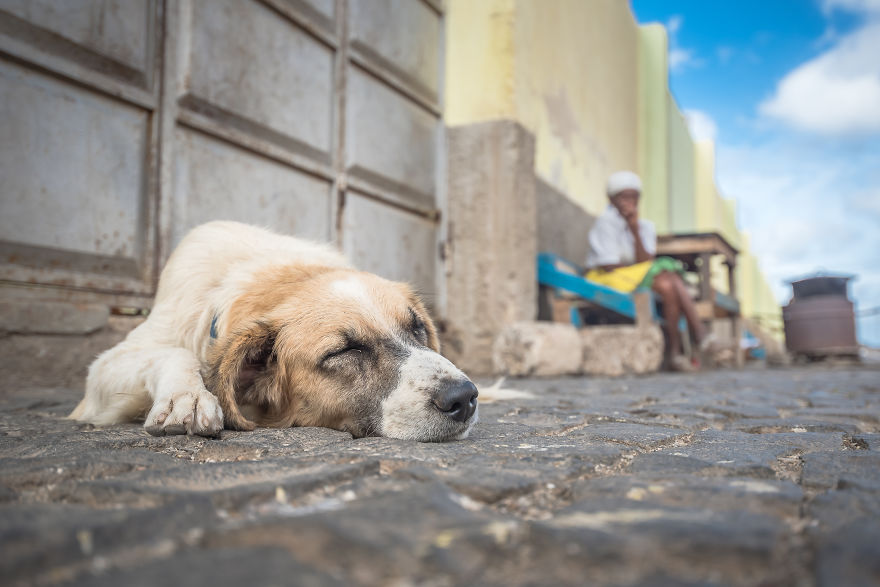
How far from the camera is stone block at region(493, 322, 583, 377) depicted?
18.0ft

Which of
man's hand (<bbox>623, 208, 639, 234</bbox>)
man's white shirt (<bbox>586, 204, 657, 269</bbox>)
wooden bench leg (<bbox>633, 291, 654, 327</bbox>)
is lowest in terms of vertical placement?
wooden bench leg (<bbox>633, 291, 654, 327</bbox>)

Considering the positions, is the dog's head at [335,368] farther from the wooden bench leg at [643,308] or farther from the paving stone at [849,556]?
the wooden bench leg at [643,308]

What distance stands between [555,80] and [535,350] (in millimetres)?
4089

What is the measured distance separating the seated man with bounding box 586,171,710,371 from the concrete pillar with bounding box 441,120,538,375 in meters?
1.15

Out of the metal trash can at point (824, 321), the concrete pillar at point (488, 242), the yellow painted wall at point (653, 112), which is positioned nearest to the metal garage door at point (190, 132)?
the concrete pillar at point (488, 242)

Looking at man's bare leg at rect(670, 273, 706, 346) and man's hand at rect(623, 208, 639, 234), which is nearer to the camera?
man's bare leg at rect(670, 273, 706, 346)

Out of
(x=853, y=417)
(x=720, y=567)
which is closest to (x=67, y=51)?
(x=720, y=567)

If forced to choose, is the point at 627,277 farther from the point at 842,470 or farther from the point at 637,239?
the point at 842,470

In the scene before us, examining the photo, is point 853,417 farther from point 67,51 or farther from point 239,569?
point 67,51

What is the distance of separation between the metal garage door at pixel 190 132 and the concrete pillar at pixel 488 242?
Result: 54 centimetres

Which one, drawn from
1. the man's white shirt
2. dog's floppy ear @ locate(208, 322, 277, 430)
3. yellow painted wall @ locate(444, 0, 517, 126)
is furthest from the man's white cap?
dog's floppy ear @ locate(208, 322, 277, 430)

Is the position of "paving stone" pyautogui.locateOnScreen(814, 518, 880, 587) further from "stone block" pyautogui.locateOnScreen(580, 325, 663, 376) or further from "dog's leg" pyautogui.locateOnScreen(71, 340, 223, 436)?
"stone block" pyautogui.locateOnScreen(580, 325, 663, 376)

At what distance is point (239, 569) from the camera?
2.47 ft

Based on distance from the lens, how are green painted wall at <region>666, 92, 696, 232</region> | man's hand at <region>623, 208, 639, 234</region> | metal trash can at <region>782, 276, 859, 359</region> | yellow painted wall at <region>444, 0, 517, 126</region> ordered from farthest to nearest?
green painted wall at <region>666, 92, 696, 232</region>, metal trash can at <region>782, 276, 859, 359</region>, man's hand at <region>623, 208, 639, 234</region>, yellow painted wall at <region>444, 0, 517, 126</region>
